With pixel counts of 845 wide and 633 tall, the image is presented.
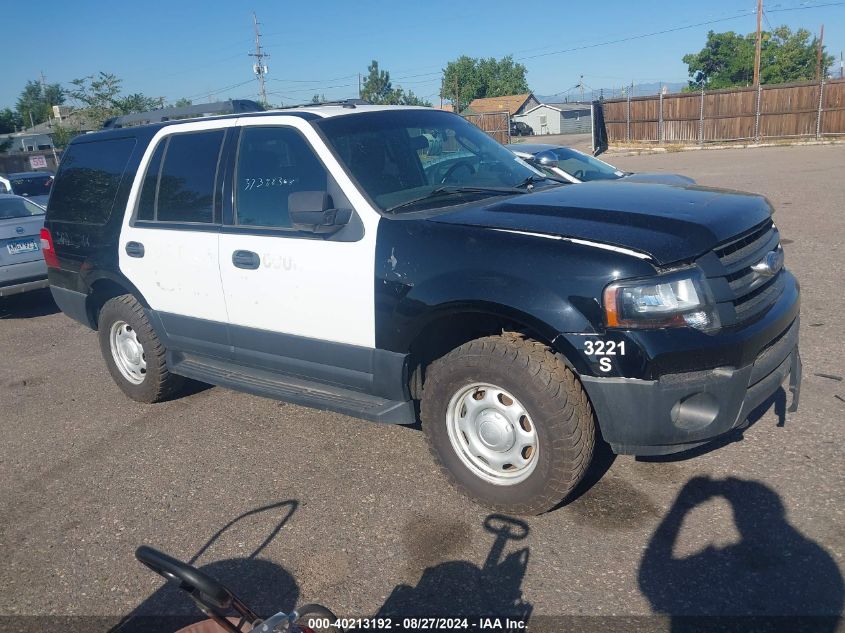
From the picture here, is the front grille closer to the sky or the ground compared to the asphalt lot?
closer to the sky

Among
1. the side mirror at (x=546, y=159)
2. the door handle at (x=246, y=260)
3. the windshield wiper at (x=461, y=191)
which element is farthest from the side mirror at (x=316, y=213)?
the side mirror at (x=546, y=159)

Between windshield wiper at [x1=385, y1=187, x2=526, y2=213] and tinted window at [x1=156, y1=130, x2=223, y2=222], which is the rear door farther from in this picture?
windshield wiper at [x1=385, y1=187, x2=526, y2=213]

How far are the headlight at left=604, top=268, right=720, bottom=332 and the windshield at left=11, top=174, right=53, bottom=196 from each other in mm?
19674

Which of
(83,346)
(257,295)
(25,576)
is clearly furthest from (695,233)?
(83,346)

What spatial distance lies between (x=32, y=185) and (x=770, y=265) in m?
20.4

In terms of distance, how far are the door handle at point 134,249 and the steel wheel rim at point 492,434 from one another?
258cm

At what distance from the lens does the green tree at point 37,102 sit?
95812 mm

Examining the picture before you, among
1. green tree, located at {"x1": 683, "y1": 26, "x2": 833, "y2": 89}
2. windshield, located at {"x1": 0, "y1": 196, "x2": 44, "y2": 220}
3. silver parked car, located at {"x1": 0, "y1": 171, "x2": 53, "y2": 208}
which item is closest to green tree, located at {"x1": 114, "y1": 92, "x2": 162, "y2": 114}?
silver parked car, located at {"x1": 0, "y1": 171, "x2": 53, "y2": 208}

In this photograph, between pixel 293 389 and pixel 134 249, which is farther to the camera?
pixel 134 249

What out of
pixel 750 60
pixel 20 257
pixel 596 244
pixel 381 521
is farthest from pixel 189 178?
pixel 750 60

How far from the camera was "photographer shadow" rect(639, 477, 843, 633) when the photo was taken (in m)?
2.73

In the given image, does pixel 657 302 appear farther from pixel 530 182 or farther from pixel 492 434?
pixel 530 182

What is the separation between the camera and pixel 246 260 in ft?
14.0

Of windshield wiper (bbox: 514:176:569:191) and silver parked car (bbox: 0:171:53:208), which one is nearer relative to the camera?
windshield wiper (bbox: 514:176:569:191)
